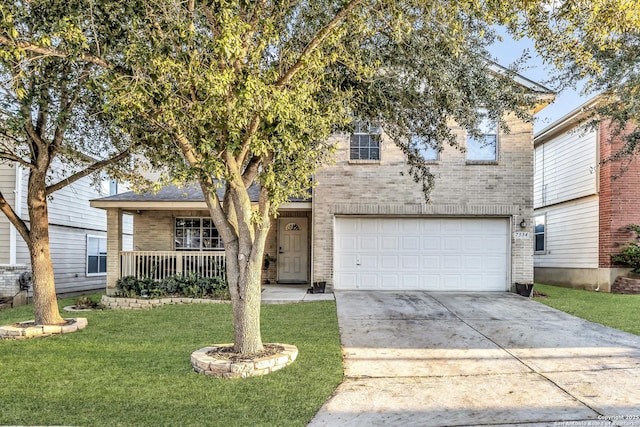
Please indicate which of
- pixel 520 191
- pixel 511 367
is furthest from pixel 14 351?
pixel 520 191

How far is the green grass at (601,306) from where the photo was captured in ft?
28.7

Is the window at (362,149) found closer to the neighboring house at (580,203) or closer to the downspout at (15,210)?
the neighboring house at (580,203)

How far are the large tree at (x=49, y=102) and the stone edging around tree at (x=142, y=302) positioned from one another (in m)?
3.11

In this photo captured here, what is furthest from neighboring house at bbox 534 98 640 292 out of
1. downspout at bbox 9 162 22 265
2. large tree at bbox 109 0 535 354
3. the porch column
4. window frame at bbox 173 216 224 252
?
downspout at bbox 9 162 22 265

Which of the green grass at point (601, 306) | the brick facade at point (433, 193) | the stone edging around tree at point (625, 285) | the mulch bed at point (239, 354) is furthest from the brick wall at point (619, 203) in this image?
the mulch bed at point (239, 354)

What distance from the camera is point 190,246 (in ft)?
48.4

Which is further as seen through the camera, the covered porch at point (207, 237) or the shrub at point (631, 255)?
the covered porch at point (207, 237)

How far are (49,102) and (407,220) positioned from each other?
8.84 m

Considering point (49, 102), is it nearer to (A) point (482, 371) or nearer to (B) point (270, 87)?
(B) point (270, 87)

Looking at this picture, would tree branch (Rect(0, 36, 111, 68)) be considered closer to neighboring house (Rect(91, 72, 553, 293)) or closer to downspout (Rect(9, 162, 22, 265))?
neighboring house (Rect(91, 72, 553, 293))

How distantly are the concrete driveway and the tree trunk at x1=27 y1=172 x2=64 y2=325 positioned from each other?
523cm

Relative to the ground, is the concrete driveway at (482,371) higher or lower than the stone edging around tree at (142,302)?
higher

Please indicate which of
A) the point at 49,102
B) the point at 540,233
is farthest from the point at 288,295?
the point at 540,233

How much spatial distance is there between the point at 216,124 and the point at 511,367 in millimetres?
4746
